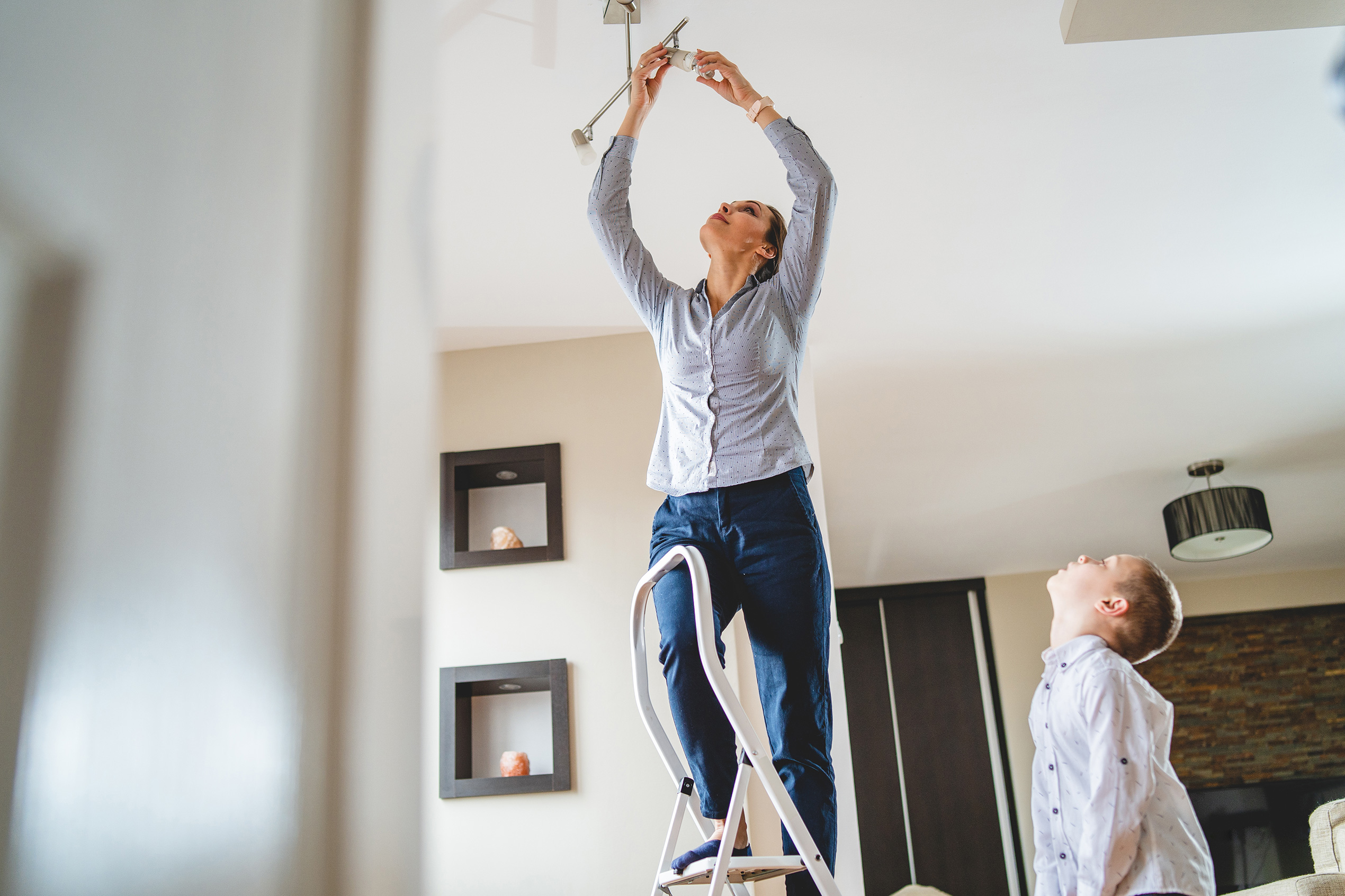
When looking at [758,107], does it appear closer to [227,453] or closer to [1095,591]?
[1095,591]

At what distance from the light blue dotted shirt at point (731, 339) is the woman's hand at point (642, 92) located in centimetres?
3

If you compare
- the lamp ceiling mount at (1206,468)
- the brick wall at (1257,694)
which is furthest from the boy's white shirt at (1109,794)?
the brick wall at (1257,694)

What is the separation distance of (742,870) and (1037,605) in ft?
19.3

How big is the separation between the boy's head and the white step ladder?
1005mm

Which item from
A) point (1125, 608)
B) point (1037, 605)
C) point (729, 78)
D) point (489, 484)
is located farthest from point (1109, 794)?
point (1037, 605)

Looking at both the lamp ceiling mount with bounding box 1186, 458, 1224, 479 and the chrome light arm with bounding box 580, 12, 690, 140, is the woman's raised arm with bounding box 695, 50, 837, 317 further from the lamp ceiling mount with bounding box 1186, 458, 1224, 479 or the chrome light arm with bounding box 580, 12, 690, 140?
the lamp ceiling mount with bounding box 1186, 458, 1224, 479

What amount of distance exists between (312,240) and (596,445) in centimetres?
294

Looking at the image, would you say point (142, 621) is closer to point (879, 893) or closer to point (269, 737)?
point (269, 737)

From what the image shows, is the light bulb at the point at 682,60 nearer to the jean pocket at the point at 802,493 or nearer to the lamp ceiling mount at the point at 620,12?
the lamp ceiling mount at the point at 620,12

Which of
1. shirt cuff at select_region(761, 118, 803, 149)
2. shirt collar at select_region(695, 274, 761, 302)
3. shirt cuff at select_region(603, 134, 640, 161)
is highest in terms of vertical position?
shirt cuff at select_region(603, 134, 640, 161)

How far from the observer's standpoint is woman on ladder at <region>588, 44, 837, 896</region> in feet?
4.17

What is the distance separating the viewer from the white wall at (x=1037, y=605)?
634cm

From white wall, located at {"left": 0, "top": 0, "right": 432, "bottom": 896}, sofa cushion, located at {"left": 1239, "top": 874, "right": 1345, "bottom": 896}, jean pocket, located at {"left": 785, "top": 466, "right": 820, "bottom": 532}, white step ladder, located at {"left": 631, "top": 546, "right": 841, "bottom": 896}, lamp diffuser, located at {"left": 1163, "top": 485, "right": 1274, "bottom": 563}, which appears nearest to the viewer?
white wall, located at {"left": 0, "top": 0, "right": 432, "bottom": 896}

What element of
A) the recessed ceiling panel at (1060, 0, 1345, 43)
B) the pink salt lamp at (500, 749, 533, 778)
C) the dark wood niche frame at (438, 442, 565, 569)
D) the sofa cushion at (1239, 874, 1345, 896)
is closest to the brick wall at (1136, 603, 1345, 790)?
the sofa cushion at (1239, 874, 1345, 896)
